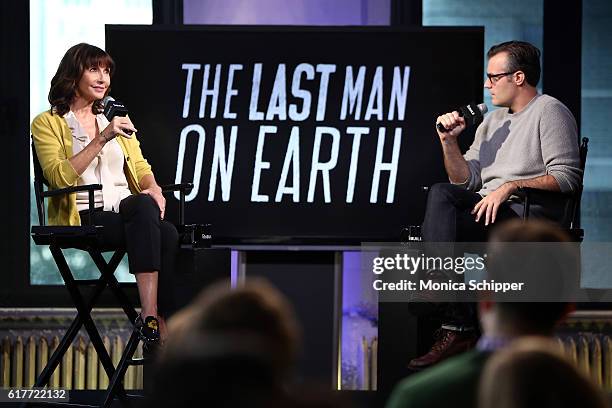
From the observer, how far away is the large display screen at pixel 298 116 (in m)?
5.31

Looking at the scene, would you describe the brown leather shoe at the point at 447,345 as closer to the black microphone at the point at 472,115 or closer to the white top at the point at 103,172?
the black microphone at the point at 472,115

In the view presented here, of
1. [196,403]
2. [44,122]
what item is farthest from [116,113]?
[196,403]

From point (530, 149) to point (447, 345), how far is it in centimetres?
93

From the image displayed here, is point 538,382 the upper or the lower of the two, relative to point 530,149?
lower

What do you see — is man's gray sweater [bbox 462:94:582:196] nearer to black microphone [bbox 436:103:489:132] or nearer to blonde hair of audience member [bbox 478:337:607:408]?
black microphone [bbox 436:103:489:132]

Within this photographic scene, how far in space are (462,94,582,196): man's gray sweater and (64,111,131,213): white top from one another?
1500 millimetres

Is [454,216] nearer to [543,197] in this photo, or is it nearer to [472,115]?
[543,197]

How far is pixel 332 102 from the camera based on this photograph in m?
5.38

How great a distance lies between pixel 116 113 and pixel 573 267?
2.87m

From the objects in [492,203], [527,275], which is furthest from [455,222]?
[527,275]

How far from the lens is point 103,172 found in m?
4.57

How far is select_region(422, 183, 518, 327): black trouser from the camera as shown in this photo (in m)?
4.24

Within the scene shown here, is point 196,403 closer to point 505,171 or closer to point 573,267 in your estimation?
point 573,267

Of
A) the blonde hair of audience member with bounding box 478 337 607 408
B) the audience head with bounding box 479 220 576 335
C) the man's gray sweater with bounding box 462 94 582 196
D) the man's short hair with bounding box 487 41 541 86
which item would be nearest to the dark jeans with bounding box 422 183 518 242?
the man's gray sweater with bounding box 462 94 582 196
